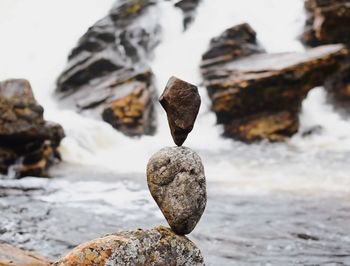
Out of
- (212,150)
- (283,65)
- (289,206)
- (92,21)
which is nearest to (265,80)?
(283,65)

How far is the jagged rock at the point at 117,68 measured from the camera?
28.5 metres

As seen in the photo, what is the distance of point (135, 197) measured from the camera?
15781mm

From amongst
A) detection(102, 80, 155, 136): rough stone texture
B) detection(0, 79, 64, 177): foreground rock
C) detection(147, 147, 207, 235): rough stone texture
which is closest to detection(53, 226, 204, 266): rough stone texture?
detection(147, 147, 207, 235): rough stone texture

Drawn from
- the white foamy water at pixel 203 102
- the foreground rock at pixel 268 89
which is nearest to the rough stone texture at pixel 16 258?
the white foamy water at pixel 203 102

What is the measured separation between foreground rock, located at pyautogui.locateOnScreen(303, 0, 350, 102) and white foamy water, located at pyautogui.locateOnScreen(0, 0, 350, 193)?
45.4 inches

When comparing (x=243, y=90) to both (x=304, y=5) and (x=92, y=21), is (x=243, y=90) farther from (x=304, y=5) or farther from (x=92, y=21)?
(x=92, y=21)

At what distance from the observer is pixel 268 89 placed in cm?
2656

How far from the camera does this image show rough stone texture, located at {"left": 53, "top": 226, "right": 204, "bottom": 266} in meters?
4.77

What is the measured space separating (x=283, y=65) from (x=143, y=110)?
8.50m

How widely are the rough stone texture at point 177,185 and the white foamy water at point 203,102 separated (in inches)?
431

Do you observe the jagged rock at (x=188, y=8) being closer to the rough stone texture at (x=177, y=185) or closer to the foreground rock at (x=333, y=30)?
the foreground rock at (x=333, y=30)

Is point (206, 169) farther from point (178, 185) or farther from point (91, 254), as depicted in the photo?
point (91, 254)

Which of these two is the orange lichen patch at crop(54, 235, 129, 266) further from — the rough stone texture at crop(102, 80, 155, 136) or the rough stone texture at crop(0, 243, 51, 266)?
the rough stone texture at crop(102, 80, 155, 136)

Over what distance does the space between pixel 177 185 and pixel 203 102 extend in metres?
26.5
